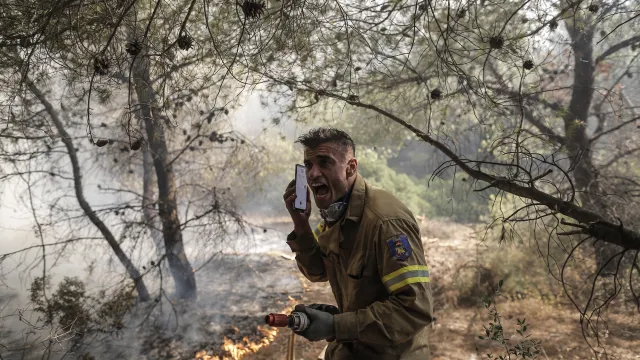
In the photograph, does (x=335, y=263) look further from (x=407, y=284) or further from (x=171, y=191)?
(x=171, y=191)

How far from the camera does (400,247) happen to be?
78.5 inches

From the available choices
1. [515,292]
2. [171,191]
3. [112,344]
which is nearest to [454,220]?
[515,292]

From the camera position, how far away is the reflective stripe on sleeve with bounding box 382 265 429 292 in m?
1.95

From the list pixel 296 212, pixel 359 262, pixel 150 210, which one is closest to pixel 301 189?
pixel 296 212

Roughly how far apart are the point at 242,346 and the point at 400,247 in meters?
4.68

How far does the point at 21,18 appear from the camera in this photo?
279cm

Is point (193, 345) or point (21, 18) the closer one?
point (21, 18)

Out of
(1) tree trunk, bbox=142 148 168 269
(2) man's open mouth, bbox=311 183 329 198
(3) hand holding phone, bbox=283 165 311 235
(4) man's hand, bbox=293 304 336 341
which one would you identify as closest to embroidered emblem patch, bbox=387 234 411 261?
(4) man's hand, bbox=293 304 336 341

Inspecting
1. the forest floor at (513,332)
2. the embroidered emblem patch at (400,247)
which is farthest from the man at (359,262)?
the forest floor at (513,332)

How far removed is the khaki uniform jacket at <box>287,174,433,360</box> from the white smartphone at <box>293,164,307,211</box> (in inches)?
9.8

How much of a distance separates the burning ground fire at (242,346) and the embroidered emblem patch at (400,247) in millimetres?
4352

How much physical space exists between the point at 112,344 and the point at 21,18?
14.9ft

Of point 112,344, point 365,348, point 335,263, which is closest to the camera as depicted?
point 365,348

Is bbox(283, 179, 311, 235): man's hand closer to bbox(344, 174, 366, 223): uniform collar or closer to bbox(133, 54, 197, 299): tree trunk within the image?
bbox(344, 174, 366, 223): uniform collar
